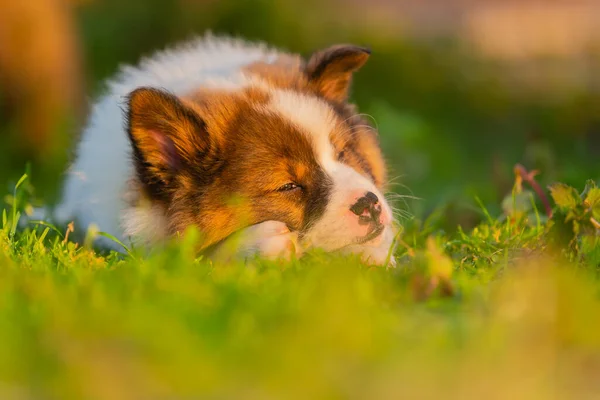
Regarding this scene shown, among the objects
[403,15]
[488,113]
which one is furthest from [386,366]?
[403,15]

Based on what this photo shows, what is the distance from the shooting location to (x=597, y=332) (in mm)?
2336

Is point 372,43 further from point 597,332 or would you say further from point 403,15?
point 597,332

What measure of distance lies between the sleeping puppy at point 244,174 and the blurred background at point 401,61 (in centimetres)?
294

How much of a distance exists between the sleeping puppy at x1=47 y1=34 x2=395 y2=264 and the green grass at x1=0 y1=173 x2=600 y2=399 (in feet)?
1.88

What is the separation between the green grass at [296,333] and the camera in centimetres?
201

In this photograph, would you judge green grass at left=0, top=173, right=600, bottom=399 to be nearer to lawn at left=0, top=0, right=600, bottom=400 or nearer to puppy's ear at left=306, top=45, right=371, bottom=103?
lawn at left=0, top=0, right=600, bottom=400

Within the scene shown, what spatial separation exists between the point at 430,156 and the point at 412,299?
437cm

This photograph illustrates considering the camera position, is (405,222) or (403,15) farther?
(403,15)

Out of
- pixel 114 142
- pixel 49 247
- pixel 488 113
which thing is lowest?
pixel 488 113

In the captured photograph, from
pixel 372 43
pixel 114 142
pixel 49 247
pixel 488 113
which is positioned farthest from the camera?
pixel 372 43

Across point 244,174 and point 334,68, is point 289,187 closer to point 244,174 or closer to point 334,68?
point 244,174

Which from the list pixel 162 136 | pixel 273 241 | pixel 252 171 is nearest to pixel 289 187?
pixel 252 171

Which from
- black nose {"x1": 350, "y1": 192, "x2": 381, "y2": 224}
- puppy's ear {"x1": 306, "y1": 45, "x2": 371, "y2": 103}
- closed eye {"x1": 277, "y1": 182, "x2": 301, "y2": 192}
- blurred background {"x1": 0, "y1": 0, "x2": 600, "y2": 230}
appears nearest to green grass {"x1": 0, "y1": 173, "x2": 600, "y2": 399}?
black nose {"x1": 350, "y1": 192, "x2": 381, "y2": 224}

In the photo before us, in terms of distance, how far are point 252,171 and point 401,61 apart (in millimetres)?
6237
